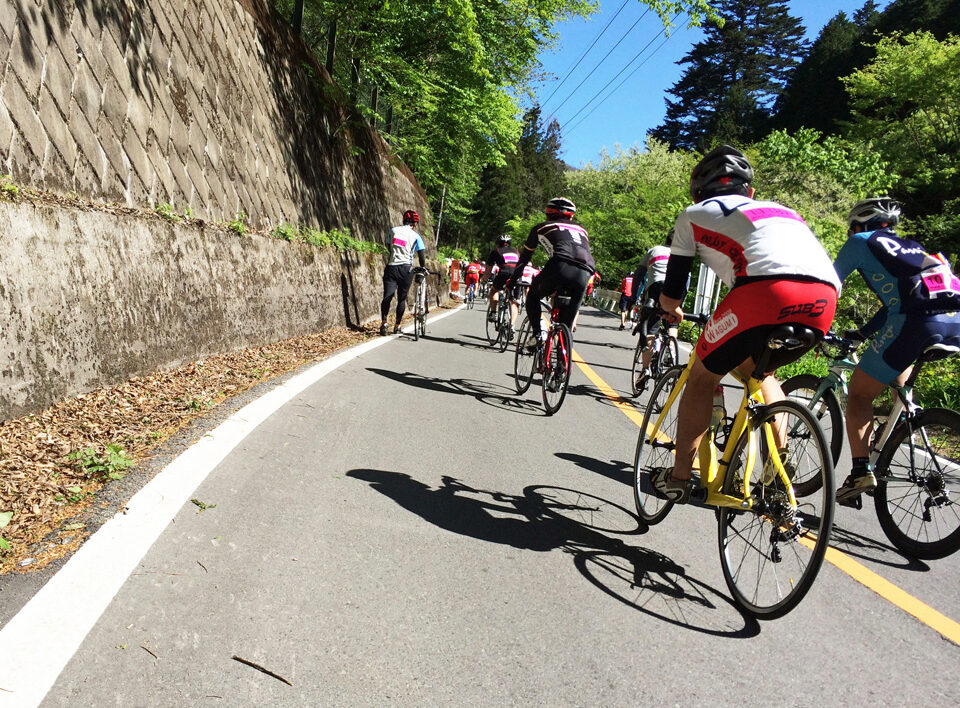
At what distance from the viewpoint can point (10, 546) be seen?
2701 mm

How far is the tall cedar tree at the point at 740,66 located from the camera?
61.6 metres

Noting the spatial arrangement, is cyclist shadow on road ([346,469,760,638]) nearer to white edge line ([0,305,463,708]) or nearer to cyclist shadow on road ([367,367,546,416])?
white edge line ([0,305,463,708])

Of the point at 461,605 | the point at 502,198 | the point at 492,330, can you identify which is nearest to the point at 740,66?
the point at 502,198

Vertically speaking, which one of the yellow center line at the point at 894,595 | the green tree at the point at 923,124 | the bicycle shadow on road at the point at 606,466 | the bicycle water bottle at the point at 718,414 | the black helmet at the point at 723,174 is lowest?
the bicycle shadow on road at the point at 606,466

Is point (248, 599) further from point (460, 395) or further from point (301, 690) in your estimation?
point (460, 395)

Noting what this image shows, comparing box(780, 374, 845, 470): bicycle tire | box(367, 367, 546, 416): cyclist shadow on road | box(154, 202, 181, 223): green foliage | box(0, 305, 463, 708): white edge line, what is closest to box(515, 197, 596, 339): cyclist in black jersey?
box(367, 367, 546, 416): cyclist shadow on road

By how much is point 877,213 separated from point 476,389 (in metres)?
4.38

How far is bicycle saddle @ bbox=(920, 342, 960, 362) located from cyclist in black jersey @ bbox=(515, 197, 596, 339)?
348cm

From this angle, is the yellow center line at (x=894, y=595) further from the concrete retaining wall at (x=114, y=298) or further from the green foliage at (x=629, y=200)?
the green foliage at (x=629, y=200)

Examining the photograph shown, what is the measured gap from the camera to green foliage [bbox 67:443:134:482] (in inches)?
141

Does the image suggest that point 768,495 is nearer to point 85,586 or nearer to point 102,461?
point 85,586

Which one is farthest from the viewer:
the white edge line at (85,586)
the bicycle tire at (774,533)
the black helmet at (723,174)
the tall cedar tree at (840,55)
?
the tall cedar tree at (840,55)

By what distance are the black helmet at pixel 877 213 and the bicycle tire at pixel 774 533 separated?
6.24 feet

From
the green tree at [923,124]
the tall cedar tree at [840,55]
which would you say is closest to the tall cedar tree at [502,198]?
the tall cedar tree at [840,55]
